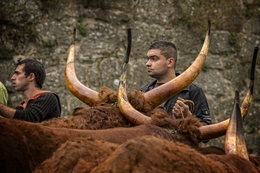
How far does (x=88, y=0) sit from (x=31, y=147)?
20.0 feet

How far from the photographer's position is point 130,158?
105 inches

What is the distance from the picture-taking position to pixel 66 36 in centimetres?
948

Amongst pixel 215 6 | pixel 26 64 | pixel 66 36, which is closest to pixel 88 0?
pixel 66 36

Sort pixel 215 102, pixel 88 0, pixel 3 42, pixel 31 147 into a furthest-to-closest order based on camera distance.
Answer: pixel 215 102
pixel 88 0
pixel 3 42
pixel 31 147

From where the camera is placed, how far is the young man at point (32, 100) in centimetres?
580

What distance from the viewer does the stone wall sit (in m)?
9.20

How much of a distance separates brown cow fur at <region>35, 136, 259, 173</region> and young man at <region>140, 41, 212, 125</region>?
3.11 metres

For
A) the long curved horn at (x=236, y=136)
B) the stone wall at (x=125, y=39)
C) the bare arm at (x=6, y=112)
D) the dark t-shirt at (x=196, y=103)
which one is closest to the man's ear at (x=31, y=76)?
the bare arm at (x=6, y=112)

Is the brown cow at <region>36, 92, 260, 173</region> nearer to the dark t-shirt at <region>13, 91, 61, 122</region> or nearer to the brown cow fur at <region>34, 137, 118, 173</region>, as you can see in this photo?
the brown cow fur at <region>34, 137, 118, 173</region>

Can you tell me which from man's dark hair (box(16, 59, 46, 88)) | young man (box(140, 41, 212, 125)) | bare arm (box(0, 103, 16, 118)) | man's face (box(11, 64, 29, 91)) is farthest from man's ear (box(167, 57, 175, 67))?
bare arm (box(0, 103, 16, 118))

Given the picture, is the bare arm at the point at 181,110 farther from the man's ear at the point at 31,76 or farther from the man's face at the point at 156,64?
the man's ear at the point at 31,76

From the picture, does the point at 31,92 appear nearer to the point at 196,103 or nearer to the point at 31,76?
the point at 31,76

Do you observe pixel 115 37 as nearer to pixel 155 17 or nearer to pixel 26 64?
pixel 155 17

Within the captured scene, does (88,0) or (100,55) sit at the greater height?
(88,0)
